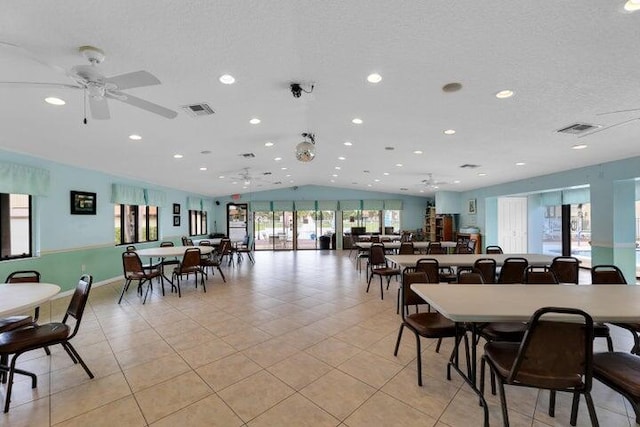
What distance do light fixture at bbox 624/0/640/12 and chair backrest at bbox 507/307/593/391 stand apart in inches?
68.3

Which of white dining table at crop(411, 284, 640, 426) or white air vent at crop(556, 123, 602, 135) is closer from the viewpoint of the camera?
white dining table at crop(411, 284, 640, 426)

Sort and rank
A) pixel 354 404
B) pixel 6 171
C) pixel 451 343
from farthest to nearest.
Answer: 1. pixel 6 171
2. pixel 451 343
3. pixel 354 404

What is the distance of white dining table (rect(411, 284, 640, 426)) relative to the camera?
1.83m

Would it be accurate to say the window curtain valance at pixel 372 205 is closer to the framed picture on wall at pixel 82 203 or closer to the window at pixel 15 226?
the framed picture on wall at pixel 82 203

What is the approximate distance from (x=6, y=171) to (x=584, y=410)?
23.0 feet

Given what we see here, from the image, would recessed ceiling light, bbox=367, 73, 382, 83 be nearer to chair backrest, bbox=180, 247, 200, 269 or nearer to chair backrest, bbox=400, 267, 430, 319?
chair backrest, bbox=400, 267, 430, 319

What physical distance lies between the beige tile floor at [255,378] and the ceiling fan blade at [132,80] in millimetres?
2305

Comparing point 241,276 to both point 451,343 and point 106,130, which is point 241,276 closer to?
point 106,130

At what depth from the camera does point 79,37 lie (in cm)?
190

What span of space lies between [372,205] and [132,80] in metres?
11.9

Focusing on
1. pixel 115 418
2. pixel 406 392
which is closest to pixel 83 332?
pixel 115 418

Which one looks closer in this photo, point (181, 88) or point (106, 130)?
point (181, 88)

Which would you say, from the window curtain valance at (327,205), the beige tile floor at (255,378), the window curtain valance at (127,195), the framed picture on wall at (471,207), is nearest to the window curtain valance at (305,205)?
the window curtain valance at (327,205)

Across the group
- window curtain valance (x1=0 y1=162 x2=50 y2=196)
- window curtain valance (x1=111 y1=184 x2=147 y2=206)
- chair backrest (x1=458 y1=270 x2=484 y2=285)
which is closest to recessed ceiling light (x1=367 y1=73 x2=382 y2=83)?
chair backrest (x1=458 y1=270 x2=484 y2=285)
